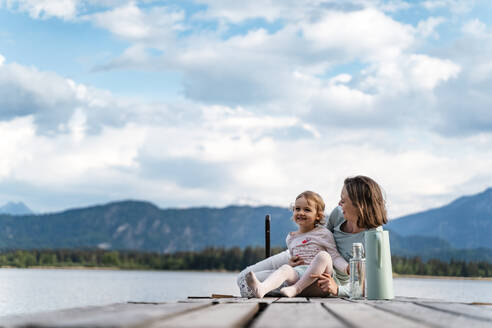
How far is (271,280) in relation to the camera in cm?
467

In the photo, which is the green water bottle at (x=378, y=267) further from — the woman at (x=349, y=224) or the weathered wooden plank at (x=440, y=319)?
the weathered wooden plank at (x=440, y=319)

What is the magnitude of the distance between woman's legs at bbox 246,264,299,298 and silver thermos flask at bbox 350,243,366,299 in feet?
1.94

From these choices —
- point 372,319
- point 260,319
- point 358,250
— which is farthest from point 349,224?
point 260,319

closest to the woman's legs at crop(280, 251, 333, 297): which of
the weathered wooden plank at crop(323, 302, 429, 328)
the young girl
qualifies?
the young girl

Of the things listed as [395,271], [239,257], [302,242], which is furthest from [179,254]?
[302,242]

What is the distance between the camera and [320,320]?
2.11 meters

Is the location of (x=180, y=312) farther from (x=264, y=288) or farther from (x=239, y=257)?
(x=239, y=257)

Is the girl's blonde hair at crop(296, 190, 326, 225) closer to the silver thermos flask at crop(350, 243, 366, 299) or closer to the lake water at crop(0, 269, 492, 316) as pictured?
the silver thermos flask at crop(350, 243, 366, 299)

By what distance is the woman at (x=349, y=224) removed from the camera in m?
4.86

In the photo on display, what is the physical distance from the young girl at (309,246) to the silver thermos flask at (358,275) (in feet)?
1.34

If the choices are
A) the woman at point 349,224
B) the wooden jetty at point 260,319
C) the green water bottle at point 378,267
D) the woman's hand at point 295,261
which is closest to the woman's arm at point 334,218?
the woman at point 349,224

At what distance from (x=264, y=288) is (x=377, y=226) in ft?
4.41

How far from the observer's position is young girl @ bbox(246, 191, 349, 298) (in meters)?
4.84

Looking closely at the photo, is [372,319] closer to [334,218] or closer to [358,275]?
[358,275]
